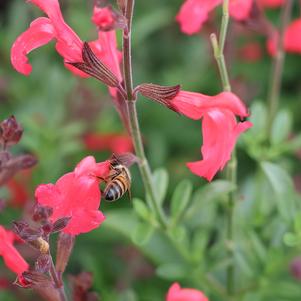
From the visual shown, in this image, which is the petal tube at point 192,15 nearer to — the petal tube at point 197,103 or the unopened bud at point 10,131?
the petal tube at point 197,103

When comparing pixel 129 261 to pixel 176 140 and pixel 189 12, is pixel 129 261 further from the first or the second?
pixel 189 12

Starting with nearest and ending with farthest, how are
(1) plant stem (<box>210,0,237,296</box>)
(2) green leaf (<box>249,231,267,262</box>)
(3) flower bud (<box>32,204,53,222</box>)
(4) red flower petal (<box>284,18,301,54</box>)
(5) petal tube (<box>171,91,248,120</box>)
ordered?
1. (3) flower bud (<box>32,204,53,222</box>)
2. (5) petal tube (<box>171,91,248,120</box>)
3. (1) plant stem (<box>210,0,237,296</box>)
4. (2) green leaf (<box>249,231,267,262</box>)
5. (4) red flower petal (<box>284,18,301,54</box>)

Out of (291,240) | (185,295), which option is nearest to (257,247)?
(291,240)

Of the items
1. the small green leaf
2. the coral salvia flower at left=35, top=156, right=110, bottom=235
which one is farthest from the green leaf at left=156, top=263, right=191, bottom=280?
the coral salvia flower at left=35, top=156, right=110, bottom=235

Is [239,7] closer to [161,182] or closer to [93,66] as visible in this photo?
[161,182]

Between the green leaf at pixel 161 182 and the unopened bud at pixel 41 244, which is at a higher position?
the unopened bud at pixel 41 244

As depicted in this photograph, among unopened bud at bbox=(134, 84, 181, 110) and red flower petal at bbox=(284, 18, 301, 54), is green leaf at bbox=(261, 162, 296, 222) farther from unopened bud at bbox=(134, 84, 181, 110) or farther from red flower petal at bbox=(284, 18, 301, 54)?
red flower petal at bbox=(284, 18, 301, 54)

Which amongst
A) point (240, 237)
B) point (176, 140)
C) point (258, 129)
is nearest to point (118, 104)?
point (258, 129)

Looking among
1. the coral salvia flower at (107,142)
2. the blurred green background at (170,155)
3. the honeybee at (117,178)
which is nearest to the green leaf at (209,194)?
the blurred green background at (170,155)
